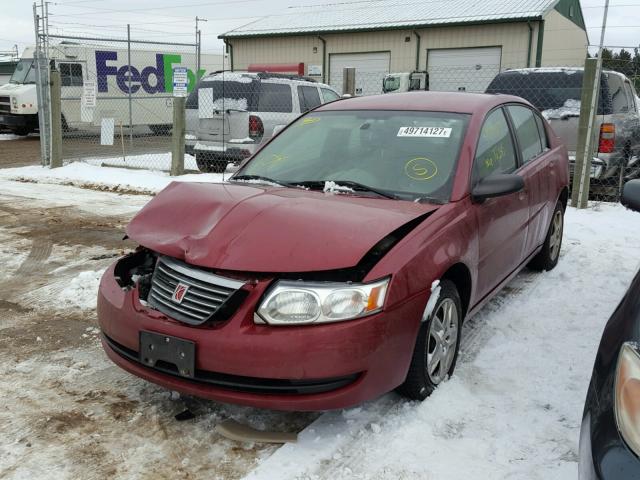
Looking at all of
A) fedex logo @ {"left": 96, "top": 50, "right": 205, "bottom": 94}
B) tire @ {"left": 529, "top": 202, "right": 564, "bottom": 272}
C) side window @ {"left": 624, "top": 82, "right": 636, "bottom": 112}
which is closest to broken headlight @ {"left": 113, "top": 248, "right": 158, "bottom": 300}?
tire @ {"left": 529, "top": 202, "right": 564, "bottom": 272}

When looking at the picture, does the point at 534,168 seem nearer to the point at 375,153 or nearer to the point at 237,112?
the point at 375,153

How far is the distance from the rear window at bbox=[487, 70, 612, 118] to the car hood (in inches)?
250

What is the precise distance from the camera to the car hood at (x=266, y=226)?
2.76 metres

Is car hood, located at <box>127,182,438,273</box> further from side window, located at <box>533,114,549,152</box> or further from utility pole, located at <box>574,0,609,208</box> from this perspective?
utility pole, located at <box>574,0,609,208</box>

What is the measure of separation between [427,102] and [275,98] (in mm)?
7129

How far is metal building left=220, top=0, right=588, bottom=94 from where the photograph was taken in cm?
2258

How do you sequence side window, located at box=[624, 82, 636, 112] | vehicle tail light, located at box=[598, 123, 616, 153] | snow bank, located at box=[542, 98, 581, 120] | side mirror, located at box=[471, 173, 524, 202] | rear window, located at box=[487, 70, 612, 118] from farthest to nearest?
side window, located at box=[624, 82, 636, 112] → rear window, located at box=[487, 70, 612, 118] → snow bank, located at box=[542, 98, 581, 120] → vehicle tail light, located at box=[598, 123, 616, 153] → side mirror, located at box=[471, 173, 524, 202]

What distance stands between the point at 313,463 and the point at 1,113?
2191 cm

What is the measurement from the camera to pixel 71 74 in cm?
2041

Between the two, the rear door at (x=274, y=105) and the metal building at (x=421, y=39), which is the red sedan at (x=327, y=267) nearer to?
the rear door at (x=274, y=105)

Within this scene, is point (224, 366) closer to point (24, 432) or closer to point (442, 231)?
point (24, 432)

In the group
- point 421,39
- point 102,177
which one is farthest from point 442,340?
point 421,39

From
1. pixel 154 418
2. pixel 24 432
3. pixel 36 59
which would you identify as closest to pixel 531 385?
pixel 154 418

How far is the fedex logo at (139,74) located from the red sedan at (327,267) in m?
17.7
